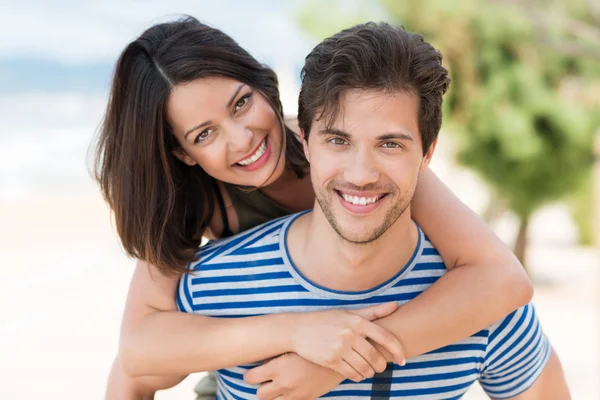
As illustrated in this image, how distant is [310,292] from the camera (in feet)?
6.30

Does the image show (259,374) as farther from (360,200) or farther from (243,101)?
(243,101)

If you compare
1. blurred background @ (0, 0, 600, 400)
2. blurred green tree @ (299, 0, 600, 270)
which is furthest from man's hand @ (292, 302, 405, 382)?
blurred green tree @ (299, 0, 600, 270)

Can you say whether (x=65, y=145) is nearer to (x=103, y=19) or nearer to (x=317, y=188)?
(x=103, y=19)

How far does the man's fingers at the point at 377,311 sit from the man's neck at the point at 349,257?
0.10 meters

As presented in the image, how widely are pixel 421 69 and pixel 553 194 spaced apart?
22.1 ft

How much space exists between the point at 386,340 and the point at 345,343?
0.34 feet

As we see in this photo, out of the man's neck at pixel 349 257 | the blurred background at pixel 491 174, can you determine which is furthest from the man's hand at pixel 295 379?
the blurred background at pixel 491 174

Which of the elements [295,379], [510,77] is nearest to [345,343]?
[295,379]

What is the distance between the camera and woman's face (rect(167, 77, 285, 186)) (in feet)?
6.97

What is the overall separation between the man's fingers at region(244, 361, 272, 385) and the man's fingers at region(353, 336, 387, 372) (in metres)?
0.25

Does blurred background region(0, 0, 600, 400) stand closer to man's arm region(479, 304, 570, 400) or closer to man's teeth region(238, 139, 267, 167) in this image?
man's teeth region(238, 139, 267, 167)

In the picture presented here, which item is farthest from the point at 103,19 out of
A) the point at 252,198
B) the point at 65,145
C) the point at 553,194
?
the point at 252,198

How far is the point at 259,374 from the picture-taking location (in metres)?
1.85

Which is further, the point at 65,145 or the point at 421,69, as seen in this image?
the point at 65,145
